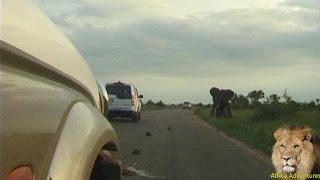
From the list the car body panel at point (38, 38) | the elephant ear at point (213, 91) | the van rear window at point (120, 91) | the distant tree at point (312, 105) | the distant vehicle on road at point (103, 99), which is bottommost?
the distant vehicle on road at point (103, 99)

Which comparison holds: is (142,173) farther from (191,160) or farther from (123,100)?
(123,100)

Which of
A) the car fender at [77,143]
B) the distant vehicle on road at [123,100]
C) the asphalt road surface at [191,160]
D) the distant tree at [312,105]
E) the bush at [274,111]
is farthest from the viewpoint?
the distant tree at [312,105]

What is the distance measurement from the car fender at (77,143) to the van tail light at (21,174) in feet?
0.64

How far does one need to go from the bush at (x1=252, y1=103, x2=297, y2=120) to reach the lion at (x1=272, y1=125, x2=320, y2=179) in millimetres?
24821

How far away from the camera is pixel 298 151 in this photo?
444 centimetres

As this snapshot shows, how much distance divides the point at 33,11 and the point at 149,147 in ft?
47.5

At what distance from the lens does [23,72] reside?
7.06ft

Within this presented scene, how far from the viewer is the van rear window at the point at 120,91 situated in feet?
104

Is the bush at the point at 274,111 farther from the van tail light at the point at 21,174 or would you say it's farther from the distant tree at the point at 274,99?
the van tail light at the point at 21,174

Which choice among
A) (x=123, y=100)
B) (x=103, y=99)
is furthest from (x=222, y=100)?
(x=103, y=99)

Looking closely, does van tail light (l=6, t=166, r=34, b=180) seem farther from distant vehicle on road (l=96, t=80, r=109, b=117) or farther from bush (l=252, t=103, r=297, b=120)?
bush (l=252, t=103, r=297, b=120)

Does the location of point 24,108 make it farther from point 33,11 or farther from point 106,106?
point 106,106

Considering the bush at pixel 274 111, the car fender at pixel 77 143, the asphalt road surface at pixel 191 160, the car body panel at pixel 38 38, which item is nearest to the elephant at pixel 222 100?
the bush at pixel 274 111

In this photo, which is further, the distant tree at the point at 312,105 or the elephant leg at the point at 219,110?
the elephant leg at the point at 219,110
